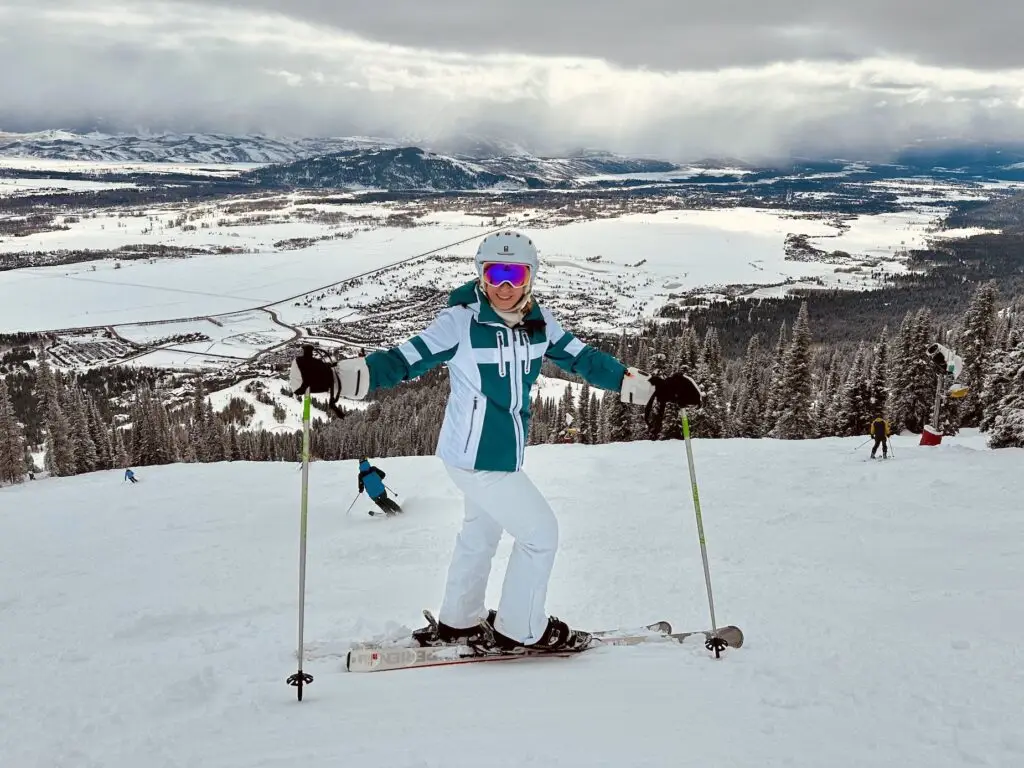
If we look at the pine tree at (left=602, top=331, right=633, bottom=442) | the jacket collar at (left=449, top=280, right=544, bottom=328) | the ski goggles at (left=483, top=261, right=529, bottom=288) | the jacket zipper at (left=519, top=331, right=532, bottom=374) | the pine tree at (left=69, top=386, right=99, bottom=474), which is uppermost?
the ski goggles at (left=483, top=261, right=529, bottom=288)

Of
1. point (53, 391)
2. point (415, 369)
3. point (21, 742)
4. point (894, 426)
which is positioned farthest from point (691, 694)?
point (53, 391)

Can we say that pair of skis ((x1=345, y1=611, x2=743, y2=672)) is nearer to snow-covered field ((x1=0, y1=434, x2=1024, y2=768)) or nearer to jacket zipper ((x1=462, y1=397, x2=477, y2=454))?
snow-covered field ((x1=0, y1=434, x2=1024, y2=768))

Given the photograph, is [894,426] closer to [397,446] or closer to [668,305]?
[397,446]

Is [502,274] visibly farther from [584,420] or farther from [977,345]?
[584,420]

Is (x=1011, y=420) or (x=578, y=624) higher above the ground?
(x=578, y=624)

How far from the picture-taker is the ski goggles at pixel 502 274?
381 centimetres

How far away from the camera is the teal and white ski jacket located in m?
3.76

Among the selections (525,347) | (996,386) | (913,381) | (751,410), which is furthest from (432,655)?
(751,410)

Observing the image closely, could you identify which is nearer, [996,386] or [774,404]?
[996,386]

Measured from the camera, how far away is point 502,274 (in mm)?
3811

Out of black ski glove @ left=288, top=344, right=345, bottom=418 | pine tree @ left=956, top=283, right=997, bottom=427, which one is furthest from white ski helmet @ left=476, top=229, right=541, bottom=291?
pine tree @ left=956, top=283, right=997, bottom=427

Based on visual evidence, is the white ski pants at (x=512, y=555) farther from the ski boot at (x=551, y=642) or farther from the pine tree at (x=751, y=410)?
the pine tree at (x=751, y=410)

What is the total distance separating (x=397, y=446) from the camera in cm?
6369

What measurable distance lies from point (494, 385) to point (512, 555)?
109 centimetres
